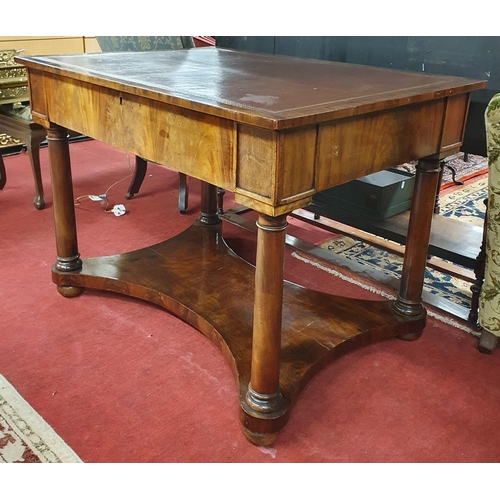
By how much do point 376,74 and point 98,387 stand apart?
1.21m

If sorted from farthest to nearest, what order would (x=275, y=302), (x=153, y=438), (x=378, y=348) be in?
(x=378, y=348) < (x=153, y=438) < (x=275, y=302)

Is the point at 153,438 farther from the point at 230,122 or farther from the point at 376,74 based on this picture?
the point at 376,74

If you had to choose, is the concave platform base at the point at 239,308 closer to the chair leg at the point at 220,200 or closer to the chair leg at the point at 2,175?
the chair leg at the point at 220,200

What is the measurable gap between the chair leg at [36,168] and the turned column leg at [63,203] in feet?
3.27

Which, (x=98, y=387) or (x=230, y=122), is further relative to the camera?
(x=98, y=387)

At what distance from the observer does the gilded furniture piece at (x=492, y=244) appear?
5.41 feet

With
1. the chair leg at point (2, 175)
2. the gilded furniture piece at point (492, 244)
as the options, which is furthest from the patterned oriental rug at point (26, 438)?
the chair leg at point (2, 175)

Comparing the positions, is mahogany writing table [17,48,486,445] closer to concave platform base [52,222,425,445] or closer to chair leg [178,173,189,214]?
concave platform base [52,222,425,445]

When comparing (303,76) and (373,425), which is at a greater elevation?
(303,76)

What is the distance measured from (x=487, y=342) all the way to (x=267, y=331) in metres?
0.88

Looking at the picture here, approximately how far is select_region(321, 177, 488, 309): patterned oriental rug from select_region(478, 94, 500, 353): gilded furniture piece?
35 cm

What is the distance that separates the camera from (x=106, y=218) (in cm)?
302

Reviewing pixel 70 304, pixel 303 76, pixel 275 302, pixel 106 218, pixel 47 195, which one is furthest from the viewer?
pixel 47 195
